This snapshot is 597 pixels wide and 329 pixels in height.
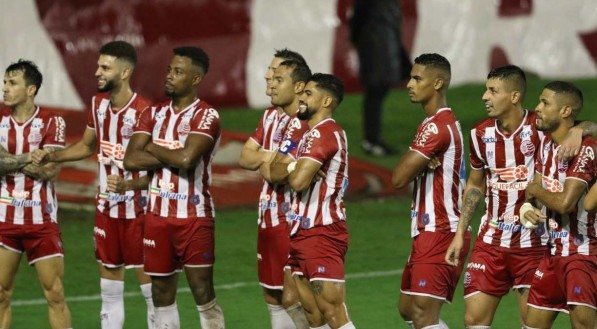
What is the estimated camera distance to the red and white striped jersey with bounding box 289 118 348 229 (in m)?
9.70

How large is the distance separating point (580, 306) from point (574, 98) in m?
1.37

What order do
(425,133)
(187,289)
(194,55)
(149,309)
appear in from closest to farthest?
(425,133), (194,55), (149,309), (187,289)

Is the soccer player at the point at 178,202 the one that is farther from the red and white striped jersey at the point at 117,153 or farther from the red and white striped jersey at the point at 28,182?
the red and white striped jersey at the point at 28,182

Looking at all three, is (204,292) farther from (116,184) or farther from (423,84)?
(423,84)

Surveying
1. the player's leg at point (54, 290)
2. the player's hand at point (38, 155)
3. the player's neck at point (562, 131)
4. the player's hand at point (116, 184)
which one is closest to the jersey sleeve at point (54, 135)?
the player's hand at point (38, 155)

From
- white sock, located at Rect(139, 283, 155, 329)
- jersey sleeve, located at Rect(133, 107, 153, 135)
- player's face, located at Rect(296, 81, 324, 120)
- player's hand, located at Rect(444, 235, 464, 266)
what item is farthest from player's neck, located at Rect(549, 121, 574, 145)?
white sock, located at Rect(139, 283, 155, 329)

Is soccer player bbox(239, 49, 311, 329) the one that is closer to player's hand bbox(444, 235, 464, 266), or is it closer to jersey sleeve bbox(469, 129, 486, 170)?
jersey sleeve bbox(469, 129, 486, 170)

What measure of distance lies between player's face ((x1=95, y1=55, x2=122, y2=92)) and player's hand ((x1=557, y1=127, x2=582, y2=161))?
12.3ft

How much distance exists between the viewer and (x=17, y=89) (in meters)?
10.9

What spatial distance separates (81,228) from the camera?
1658 centimetres

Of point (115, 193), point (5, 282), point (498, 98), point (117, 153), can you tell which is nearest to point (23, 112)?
point (117, 153)

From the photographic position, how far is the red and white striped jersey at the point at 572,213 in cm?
904

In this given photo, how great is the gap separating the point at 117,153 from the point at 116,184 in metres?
0.47

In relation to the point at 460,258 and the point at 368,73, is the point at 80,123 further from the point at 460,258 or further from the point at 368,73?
the point at 460,258
